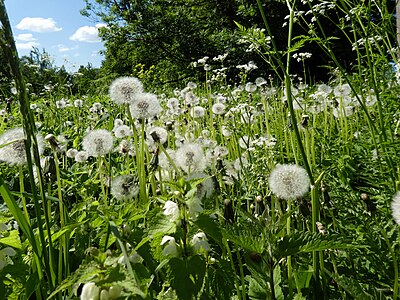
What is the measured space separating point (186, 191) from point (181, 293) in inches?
9.2

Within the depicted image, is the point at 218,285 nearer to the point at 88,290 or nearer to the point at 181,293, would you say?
the point at 181,293

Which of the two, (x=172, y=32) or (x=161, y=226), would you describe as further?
(x=172, y=32)

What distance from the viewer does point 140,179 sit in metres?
1.54

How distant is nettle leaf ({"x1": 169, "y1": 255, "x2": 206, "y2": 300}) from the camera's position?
0.89 metres

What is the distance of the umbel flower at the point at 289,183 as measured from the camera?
1.16 meters

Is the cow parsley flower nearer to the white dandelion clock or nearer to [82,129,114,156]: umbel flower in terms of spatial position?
[82,129,114,156]: umbel flower

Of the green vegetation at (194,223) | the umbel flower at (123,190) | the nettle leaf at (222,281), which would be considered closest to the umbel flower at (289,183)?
the green vegetation at (194,223)

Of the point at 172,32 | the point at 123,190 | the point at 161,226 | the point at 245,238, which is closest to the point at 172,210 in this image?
the point at 161,226

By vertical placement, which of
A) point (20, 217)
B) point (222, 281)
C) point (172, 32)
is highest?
point (172, 32)

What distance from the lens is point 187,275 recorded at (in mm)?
915

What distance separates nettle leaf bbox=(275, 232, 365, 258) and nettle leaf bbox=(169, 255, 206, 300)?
158 millimetres

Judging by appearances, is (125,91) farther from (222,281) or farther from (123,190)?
(222,281)

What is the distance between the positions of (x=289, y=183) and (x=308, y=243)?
31cm

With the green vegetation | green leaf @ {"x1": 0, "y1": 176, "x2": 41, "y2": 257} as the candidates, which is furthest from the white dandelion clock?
green leaf @ {"x1": 0, "y1": 176, "x2": 41, "y2": 257}
